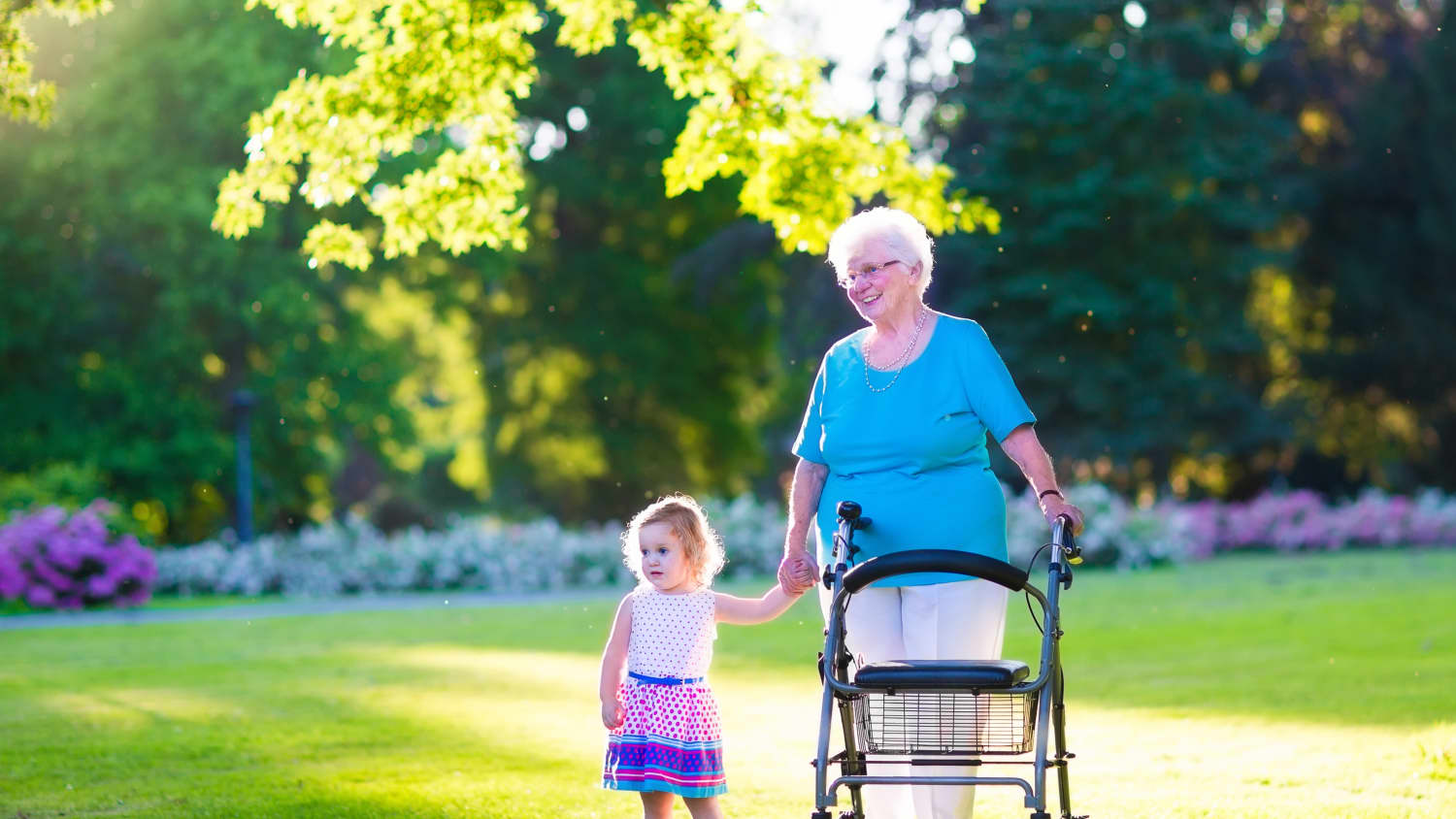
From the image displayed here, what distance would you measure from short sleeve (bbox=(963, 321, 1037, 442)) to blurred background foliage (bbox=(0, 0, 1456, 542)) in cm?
2188

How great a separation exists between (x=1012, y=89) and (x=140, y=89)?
13935 millimetres

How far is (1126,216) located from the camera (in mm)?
30906

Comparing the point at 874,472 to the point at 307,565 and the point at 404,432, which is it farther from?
the point at 404,432

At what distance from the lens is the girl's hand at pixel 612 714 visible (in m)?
5.47

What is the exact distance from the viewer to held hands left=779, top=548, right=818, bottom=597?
5.34 meters

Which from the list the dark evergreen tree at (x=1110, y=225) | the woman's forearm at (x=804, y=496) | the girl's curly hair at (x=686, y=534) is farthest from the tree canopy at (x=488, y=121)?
the dark evergreen tree at (x=1110, y=225)

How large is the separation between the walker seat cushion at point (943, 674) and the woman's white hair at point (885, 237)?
1.10m

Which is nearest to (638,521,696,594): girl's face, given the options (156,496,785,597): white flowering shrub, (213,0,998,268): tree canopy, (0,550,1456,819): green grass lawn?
(0,550,1456,819): green grass lawn

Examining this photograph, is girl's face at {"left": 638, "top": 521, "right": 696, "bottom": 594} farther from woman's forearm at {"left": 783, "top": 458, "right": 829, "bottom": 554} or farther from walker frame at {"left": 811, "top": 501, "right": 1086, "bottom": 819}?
walker frame at {"left": 811, "top": 501, "right": 1086, "bottom": 819}

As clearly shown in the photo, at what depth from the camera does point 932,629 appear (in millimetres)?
5203

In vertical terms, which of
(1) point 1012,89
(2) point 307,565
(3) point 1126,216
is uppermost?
(1) point 1012,89

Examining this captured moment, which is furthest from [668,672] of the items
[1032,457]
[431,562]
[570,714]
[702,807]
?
[431,562]

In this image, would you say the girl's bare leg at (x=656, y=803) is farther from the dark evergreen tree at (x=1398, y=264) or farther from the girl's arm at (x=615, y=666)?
the dark evergreen tree at (x=1398, y=264)

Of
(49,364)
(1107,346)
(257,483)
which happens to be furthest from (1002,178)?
(49,364)
